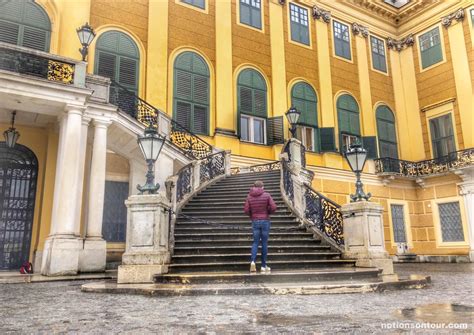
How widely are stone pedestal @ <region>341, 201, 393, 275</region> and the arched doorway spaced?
944 cm

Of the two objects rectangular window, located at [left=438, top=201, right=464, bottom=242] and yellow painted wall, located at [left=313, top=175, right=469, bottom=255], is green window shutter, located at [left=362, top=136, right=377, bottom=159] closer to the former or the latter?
yellow painted wall, located at [left=313, top=175, right=469, bottom=255]

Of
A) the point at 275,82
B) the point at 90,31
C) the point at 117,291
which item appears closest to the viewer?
the point at 117,291

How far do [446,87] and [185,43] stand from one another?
568 inches

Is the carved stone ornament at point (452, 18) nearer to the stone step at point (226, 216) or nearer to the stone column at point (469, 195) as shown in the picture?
the stone column at point (469, 195)

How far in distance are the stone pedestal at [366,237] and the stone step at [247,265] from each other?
322 millimetres

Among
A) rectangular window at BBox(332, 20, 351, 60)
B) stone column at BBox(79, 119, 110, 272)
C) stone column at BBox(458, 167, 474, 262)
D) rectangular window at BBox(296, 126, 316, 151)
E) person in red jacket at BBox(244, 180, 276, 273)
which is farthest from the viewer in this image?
rectangular window at BBox(332, 20, 351, 60)

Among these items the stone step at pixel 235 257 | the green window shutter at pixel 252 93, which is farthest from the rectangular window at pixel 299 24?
the stone step at pixel 235 257

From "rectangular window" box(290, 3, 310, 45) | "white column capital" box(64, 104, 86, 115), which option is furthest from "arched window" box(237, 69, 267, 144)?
"white column capital" box(64, 104, 86, 115)

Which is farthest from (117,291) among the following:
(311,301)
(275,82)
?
(275,82)

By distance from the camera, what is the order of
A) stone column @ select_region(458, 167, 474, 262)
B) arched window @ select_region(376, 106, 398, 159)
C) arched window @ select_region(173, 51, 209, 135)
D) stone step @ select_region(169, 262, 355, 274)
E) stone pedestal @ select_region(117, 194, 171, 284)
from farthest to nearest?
arched window @ select_region(376, 106, 398, 159) → stone column @ select_region(458, 167, 474, 262) → arched window @ select_region(173, 51, 209, 135) → stone step @ select_region(169, 262, 355, 274) → stone pedestal @ select_region(117, 194, 171, 284)

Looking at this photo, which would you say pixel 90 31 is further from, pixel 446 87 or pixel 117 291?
pixel 446 87

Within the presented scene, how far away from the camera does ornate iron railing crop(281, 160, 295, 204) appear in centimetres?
1228

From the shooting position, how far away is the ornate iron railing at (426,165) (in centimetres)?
2027

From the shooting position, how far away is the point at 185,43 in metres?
17.5
